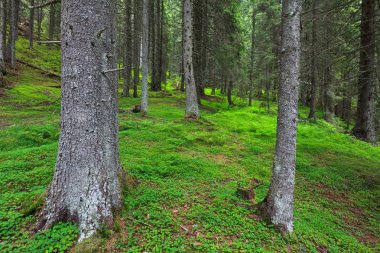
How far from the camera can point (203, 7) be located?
13.9 metres

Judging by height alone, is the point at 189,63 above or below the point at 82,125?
above

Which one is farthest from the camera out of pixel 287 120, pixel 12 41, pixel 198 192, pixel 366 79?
pixel 12 41

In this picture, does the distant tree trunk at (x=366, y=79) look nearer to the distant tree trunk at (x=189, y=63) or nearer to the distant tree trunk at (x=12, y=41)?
the distant tree trunk at (x=189, y=63)

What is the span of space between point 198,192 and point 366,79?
8.13 meters

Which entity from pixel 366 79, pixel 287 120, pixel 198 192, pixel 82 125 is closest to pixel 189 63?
pixel 366 79

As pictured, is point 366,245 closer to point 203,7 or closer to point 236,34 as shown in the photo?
point 203,7

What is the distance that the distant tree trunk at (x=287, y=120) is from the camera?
11.0 ft

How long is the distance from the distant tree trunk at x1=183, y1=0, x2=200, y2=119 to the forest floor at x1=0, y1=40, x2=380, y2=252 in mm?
1043

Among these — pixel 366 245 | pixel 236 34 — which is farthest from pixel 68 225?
pixel 236 34

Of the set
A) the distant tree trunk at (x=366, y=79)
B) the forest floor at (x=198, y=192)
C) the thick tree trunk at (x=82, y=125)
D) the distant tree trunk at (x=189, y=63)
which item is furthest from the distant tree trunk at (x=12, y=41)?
the distant tree trunk at (x=366, y=79)

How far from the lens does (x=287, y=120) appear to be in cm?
346

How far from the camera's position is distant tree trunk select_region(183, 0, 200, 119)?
9.90m

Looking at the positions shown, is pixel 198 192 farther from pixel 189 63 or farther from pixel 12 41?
pixel 12 41

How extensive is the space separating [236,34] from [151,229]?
1517 cm
